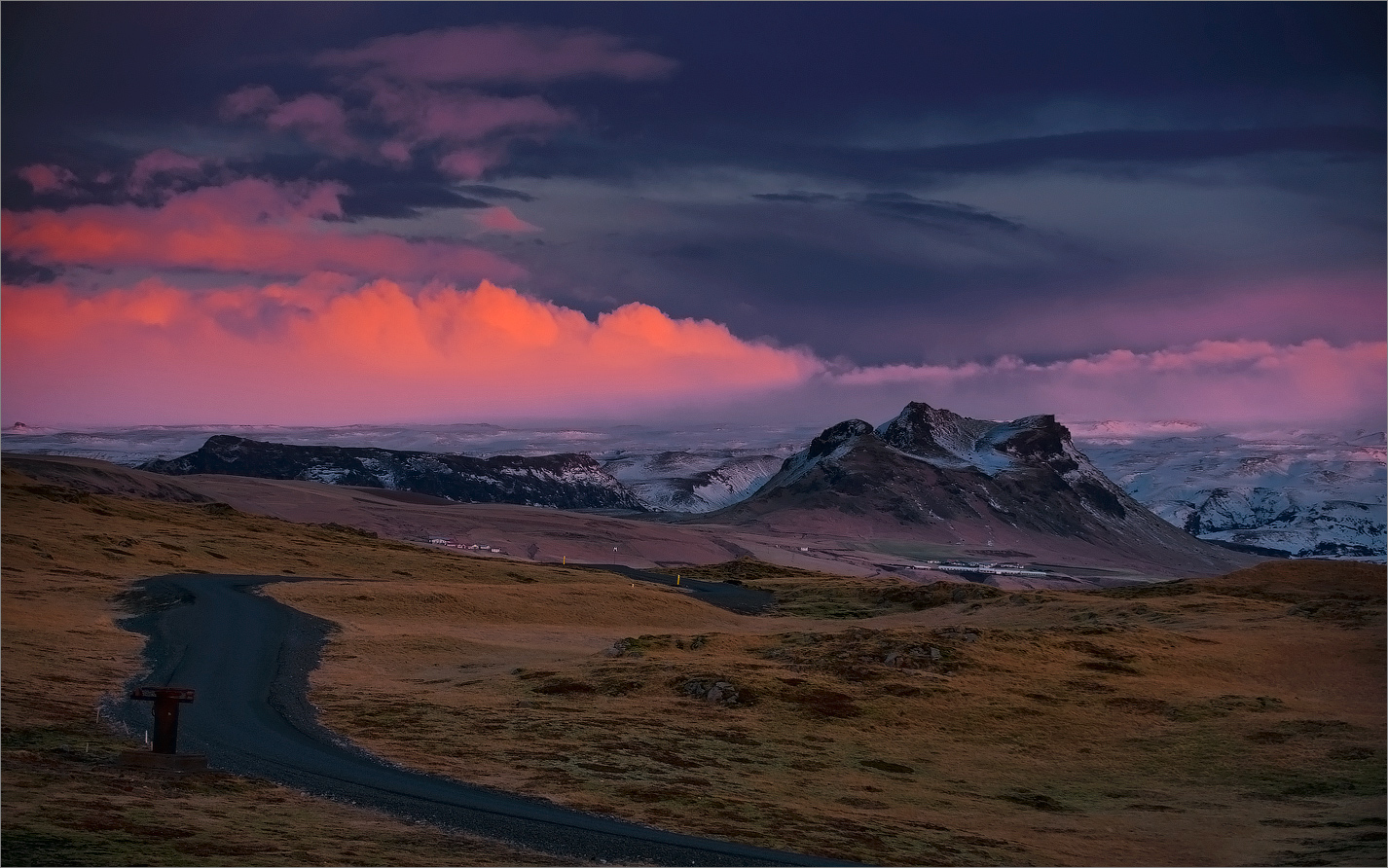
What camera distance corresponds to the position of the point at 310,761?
149 ft

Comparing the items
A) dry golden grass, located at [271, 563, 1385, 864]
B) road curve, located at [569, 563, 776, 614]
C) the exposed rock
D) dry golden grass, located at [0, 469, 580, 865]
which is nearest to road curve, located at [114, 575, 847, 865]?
dry golden grass, located at [0, 469, 580, 865]

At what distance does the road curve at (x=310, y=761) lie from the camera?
38125 millimetres

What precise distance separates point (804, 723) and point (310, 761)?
29549 millimetres

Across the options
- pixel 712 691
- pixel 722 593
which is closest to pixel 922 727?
pixel 712 691

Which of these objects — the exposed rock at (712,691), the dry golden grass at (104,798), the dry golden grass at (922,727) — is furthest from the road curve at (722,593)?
the exposed rock at (712,691)

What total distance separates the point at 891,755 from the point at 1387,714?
34.0m

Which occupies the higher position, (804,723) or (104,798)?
(104,798)

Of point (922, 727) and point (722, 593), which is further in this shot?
point (722, 593)

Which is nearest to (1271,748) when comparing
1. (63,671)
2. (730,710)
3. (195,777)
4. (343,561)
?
(730,710)

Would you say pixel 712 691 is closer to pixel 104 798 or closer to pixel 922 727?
pixel 922 727

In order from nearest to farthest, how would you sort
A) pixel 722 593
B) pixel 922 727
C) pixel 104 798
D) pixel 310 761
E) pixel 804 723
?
pixel 104 798 → pixel 310 761 → pixel 804 723 → pixel 922 727 → pixel 722 593

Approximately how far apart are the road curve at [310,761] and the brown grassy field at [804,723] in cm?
176

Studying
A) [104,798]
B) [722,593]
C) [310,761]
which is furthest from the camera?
[722,593]

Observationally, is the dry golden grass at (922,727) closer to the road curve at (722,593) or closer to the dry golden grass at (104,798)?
the dry golden grass at (104,798)
